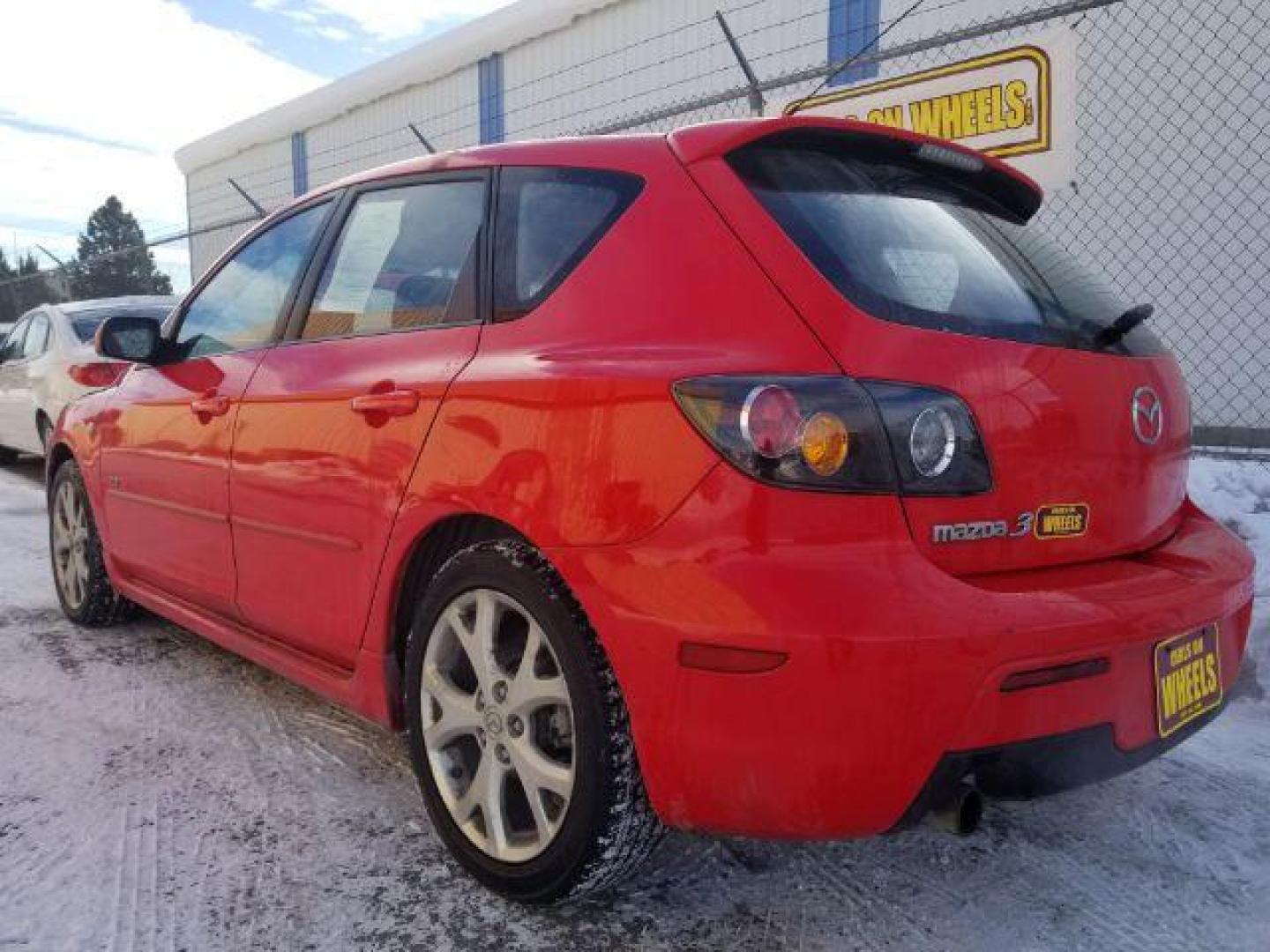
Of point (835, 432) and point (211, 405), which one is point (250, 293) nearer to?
point (211, 405)

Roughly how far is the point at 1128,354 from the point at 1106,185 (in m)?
7.04

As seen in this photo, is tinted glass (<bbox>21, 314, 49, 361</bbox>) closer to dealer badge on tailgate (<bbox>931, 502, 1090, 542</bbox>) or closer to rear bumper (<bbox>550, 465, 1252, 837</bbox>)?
rear bumper (<bbox>550, 465, 1252, 837</bbox>)

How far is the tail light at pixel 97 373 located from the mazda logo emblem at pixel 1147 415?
6071 mm

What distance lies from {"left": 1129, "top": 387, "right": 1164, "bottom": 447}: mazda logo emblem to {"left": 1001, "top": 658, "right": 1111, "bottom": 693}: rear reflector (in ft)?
1.75

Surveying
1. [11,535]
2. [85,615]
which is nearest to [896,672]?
[85,615]

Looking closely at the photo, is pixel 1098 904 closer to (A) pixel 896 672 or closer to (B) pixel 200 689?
(A) pixel 896 672

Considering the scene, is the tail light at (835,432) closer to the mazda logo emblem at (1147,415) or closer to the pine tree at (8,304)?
the mazda logo emblem at (1147,415)

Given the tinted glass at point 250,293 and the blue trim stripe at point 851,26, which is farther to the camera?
the blue trim stripe at point 851,26

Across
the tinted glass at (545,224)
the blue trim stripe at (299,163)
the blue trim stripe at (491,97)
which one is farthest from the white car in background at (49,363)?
the blue trim stripe at (299,163)

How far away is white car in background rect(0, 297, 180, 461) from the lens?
7.23 metres

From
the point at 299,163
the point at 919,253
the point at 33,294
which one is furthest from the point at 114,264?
the point at 919,253

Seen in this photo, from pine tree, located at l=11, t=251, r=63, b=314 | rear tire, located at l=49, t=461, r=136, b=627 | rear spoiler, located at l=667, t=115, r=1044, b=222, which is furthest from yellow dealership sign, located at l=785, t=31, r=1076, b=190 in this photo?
pine tree, located at l=11, t=251, r=63, b=314

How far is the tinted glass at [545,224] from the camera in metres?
2.15

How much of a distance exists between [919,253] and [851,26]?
8.59 metres
